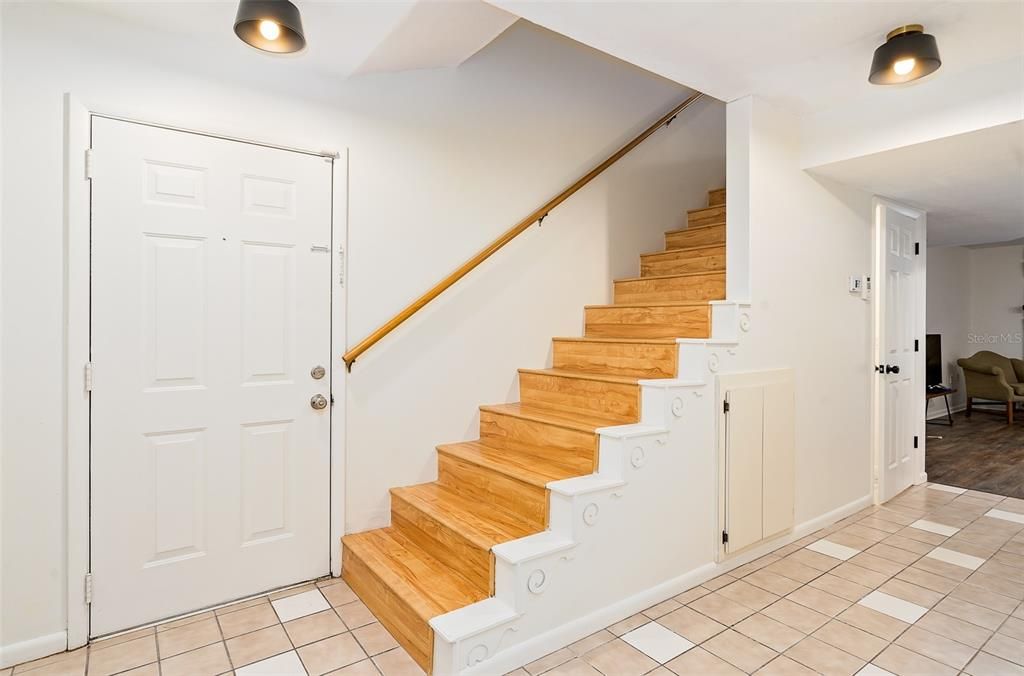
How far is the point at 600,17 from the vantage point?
2.11 m

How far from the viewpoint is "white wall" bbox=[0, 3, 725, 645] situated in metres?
1.99

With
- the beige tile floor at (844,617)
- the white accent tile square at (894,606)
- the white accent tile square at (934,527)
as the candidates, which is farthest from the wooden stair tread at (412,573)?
the white accent tile square at (934,527)

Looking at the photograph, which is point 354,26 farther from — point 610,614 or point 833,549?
point 833,549

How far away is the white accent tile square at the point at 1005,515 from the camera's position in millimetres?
3521

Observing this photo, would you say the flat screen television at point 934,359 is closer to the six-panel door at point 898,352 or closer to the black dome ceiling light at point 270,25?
the six-panel door at point 898,352

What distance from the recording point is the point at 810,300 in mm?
3223

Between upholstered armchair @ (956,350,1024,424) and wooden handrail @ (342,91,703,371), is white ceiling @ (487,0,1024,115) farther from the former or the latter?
upholstered armchair @ (956,350,1024,424)

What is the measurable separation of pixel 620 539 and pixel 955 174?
2.96 metres

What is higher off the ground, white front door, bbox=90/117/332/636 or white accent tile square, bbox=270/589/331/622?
white front door, bbox=90/117/332/636

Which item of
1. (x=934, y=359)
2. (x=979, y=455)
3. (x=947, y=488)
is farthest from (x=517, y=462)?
(x=934, y=359)

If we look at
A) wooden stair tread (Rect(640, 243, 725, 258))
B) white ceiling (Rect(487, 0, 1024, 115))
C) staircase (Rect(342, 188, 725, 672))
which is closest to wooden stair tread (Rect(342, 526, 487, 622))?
staircase (Rect(342, 188, 725, 672))

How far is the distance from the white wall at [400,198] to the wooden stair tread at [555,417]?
7.1 inches

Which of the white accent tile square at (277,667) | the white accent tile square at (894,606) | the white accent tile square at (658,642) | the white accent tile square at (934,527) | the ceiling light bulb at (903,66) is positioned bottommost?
the white accent tile square at (658,642)

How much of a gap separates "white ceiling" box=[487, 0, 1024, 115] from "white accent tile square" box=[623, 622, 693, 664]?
2.40m
